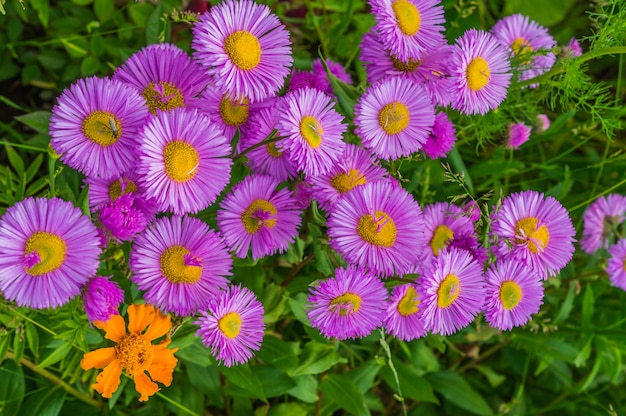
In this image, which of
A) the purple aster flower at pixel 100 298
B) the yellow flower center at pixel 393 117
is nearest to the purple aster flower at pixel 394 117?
the yellow flower center at pixel 393 117

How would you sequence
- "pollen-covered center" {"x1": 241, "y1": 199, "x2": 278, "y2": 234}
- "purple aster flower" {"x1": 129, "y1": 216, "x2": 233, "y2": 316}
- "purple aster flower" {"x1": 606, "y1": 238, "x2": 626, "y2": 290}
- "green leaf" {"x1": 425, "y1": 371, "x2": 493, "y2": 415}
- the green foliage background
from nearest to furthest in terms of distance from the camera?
1. "purple aster flower" {"x1": 129, "y1": 216, "x2": 233, "y2": 316}
2. "pollen-covered center" {"x1": 241, "y1": 199, "x2": 278, "y2": 234}
3. the green foliage background
4. "purple aster flower" {"x1": 606, "y1": 238, "x2": 626, "y2": 290}
5. "green leaf" {"x1": 425, "y1": 371, "x2": 493, "y2": 415}

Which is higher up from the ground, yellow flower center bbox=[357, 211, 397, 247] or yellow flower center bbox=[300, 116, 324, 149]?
yellow flower center bbox=[300, 116, 324, 149]

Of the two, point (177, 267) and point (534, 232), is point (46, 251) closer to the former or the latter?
point (177, 267)

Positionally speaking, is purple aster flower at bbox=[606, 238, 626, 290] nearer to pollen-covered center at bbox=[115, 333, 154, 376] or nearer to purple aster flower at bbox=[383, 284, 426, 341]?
purple aster flower at bbox=[383, 284, 426, 341]

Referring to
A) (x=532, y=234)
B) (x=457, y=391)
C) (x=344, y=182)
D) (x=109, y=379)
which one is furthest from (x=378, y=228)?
(x=457, y=391)

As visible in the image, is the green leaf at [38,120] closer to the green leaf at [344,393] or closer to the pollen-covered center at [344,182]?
the pollen-covered center at [344,182]

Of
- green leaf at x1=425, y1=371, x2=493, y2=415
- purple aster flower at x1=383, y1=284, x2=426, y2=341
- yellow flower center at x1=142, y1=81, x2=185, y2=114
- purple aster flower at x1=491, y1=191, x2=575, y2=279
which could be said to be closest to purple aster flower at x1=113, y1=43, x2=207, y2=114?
yellow flower center at x1=142, y1=81, x2=185, y2=114

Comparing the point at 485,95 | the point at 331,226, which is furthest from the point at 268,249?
the point at 485,95
